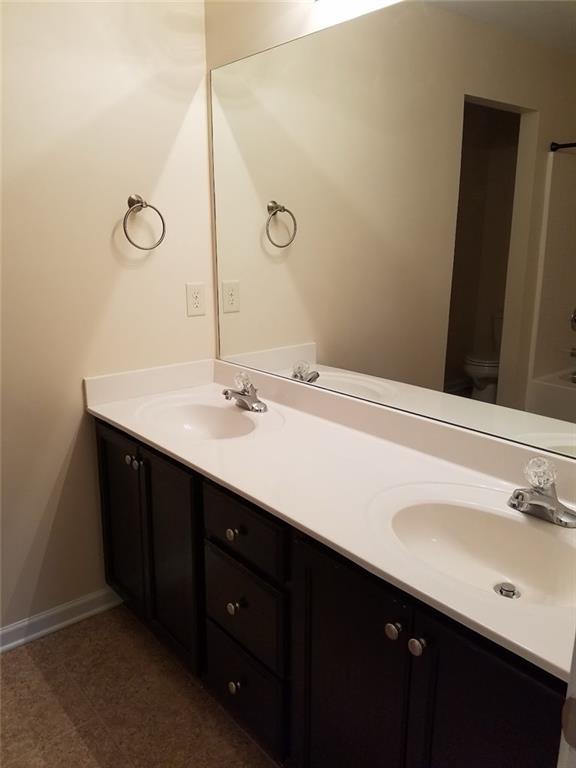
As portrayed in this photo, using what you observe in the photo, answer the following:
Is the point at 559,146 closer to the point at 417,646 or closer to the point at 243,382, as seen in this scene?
the point at 417,646

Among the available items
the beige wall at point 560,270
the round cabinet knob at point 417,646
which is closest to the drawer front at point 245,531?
the round cabinet knob at point 417,646

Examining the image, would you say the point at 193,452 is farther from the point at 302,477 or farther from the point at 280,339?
the point at 280,339

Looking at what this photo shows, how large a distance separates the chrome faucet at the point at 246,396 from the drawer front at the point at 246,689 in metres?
0.67

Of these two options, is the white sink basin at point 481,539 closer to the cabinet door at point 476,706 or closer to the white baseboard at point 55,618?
the cabinet door at point 476,706

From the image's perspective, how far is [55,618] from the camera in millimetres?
1982

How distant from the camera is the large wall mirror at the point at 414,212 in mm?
1255

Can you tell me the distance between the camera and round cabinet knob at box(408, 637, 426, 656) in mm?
936

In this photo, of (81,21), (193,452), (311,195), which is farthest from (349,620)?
(81,21)

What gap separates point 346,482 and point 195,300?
3.52 feet

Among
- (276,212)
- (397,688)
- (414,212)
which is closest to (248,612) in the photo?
(397,688)

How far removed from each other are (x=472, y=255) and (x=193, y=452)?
0.87m

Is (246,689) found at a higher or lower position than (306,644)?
lower

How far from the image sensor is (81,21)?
171 centimetres

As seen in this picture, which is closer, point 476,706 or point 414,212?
point 476,706
